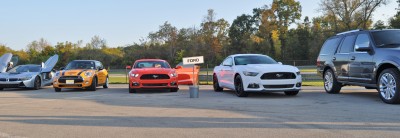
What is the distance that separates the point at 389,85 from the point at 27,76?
1432 centimetres

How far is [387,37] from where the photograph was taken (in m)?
9.66

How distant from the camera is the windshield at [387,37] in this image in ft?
30.9

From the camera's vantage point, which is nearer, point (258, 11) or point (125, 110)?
point (125, 110)

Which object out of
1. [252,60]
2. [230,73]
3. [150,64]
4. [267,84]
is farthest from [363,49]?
[150,64]

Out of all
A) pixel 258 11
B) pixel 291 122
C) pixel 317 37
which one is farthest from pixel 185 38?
pixel 291 122

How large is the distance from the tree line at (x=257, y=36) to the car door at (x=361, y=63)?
48.5 metres

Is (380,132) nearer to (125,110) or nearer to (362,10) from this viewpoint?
(125,110)

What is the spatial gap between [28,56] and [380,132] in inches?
3429

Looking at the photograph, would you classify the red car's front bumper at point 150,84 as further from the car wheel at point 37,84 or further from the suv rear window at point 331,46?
the car wheel at point 37,84

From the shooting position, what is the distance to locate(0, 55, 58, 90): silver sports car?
16859 millimetres

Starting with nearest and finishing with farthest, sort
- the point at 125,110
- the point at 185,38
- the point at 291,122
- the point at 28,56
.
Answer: the point at 291,122, the point at 125,110, the point at 185,38, the point at 28,56

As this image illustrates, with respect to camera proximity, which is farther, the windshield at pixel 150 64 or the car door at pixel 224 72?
the windshield at pixel 150 64

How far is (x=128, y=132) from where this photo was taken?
590cm

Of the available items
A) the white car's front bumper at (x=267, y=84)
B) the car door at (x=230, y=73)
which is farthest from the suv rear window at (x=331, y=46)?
the car door at (x=230, y=73)
